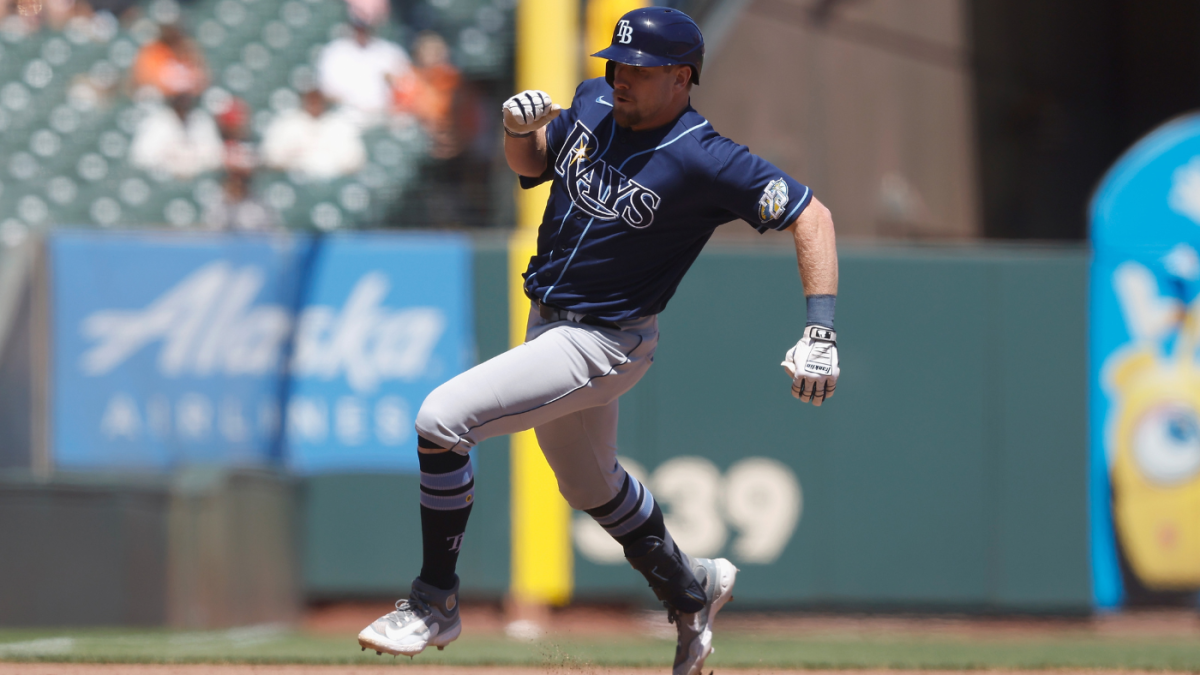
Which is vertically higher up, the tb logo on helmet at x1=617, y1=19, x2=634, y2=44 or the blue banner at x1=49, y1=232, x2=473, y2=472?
the tb logo on helmet at x1=617, y1=19, x2=634, y2=44

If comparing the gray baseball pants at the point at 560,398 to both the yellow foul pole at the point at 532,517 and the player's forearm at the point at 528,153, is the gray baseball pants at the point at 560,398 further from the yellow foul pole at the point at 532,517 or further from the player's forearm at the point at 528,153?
the yellow foul pole at the point at 532,517

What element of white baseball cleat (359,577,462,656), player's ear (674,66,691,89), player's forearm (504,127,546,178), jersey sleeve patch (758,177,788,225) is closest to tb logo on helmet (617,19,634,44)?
player's ear (674,66,691,89)

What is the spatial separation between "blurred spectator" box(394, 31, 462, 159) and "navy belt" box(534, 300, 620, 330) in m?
5.67

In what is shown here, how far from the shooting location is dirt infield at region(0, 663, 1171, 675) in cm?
439

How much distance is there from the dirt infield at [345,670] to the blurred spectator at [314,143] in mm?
4906

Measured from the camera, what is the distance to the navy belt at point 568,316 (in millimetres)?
3619

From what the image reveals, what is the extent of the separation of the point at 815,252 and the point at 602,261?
604mm

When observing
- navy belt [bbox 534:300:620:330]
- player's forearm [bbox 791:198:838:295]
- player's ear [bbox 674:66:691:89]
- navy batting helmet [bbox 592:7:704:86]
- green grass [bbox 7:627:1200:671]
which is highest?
navy batting helmet [bbox 592:7:704:86]

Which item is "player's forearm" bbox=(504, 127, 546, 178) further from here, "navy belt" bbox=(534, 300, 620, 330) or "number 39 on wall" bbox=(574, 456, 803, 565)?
"number 39 on wall" bbox=(574, 456, 803, 565)

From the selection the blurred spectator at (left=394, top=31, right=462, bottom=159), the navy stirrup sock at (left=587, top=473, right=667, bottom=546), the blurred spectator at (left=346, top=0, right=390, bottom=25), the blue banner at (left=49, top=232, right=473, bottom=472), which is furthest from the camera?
the blurred spectator at (left=346, top=0, right=390, bottom=25)

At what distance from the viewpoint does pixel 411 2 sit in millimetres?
9875

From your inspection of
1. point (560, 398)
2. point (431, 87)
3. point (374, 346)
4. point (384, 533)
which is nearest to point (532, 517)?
point (384, 533)

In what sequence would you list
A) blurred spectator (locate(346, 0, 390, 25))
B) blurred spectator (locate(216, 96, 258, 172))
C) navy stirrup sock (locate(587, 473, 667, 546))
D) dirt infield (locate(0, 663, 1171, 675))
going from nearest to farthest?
navy stirrup sock (locate(587, 473, 667, 546)) → dirt infield (locate(0, 663, 1171, 675)) → blurred spectator (locate(216, 96, 258, 172)) → blurred spectator (locate(346, 0, 390, 25))

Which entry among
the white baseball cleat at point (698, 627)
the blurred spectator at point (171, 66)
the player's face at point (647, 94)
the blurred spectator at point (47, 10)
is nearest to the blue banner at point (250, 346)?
the blurred spectator at point (171, 66)
